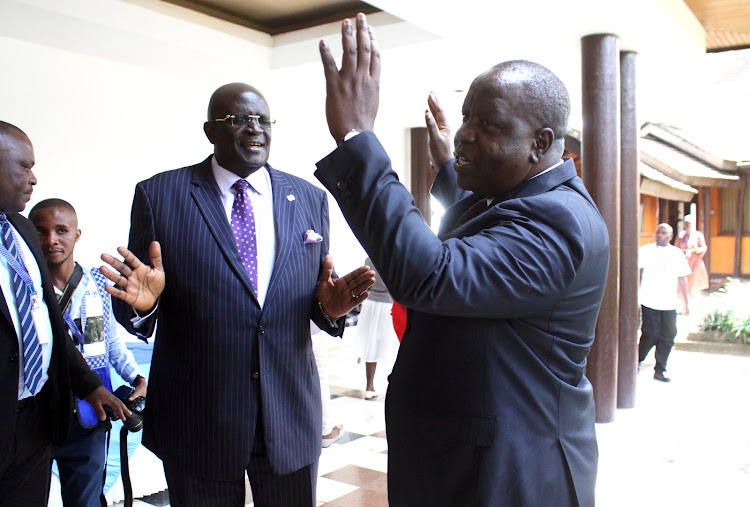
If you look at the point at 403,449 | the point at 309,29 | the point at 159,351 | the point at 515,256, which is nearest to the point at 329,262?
the point at 159,351

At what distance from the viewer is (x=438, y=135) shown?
70.7 inches

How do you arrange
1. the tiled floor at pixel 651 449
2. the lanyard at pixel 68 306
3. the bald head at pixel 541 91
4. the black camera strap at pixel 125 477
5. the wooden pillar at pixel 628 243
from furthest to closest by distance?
the wooden pillar at pixel 628 243 < the tiled floor at pixel 651 449 < the lanyard at pixel 68 306 < the black camera strap at pixel 125 477 < the bald head at pixel 541 91

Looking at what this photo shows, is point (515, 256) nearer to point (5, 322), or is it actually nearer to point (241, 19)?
point (5, 322)

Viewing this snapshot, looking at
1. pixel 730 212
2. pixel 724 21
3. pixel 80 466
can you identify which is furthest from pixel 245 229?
pixel 730 212

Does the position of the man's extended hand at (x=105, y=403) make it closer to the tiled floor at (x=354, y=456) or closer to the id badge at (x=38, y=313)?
the id badge at (x=38, y=313)

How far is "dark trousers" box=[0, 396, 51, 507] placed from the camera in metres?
2.02

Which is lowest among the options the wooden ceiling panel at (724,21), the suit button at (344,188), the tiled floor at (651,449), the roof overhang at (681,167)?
the tiled floor at (651,449)

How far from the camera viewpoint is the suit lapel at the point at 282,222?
1974 millimetres

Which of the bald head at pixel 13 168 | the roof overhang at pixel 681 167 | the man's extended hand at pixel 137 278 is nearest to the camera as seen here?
the man's extended hand at pixel 137 278

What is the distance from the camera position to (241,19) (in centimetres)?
703

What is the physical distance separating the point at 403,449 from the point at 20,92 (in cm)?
565

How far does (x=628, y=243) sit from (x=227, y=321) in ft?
16.6

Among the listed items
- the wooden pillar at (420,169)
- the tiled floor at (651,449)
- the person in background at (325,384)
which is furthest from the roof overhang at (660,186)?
the person in background at (325,384)

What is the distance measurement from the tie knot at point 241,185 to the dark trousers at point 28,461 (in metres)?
0.89
